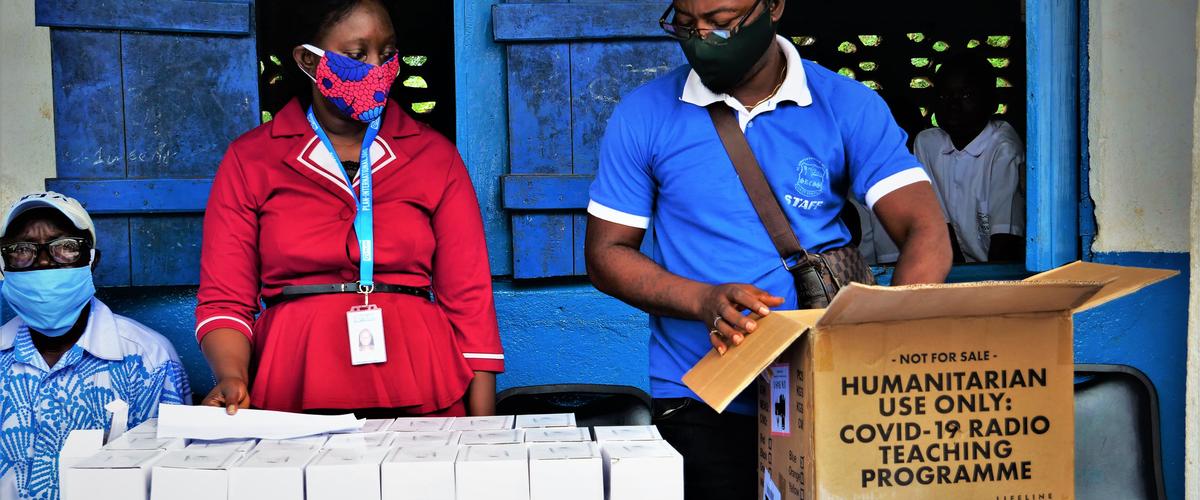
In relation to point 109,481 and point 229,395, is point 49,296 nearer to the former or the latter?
point 229,395

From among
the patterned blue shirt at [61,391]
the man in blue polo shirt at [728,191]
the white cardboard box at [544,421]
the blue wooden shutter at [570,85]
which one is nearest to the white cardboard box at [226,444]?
the white cardboard box at [544,421]

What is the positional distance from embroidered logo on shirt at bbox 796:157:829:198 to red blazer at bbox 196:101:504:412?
911 millimetres

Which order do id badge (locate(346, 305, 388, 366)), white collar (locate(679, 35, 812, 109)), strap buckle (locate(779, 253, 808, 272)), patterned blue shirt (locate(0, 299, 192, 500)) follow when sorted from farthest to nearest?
1. patterned blue shirt (locate(0, 299, 192, 500))
2. id badge (locate(346, 305, 388, 366))
3. white collar (locate(679, 35, 812, 109))
4. strap buckle (locate(779, 253, 808, 272))

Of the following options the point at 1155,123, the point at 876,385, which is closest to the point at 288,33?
the point at 1155,123

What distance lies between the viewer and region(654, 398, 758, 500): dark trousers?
224cm

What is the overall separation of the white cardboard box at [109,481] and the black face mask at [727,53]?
1269 millimetres

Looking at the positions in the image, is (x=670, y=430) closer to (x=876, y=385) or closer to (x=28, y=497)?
(x=876, y=385)

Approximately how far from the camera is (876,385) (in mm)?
1771

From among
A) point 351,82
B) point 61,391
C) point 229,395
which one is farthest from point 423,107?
point 229,395

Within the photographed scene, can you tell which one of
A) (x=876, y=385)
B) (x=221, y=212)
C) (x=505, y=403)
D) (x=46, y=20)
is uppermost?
(x=46, y=20)

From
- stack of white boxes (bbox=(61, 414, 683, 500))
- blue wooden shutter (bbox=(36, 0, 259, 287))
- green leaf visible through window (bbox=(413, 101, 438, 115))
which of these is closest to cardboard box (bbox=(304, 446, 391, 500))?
stack of white boxes (bbox=(61, 414, 683, 500))

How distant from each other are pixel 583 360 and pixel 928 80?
205 inches

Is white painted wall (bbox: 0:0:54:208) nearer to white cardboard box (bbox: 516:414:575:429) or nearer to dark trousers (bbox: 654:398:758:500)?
white cardboard box (bbox: 516:414:575:429)

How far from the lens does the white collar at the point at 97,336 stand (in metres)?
3.37
